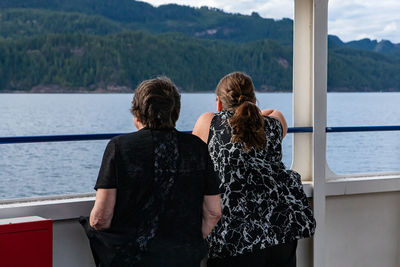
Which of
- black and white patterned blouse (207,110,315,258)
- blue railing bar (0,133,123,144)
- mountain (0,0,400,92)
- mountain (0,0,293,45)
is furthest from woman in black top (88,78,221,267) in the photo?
mountain (0,0,293,45)

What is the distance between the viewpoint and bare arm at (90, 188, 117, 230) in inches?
75.3

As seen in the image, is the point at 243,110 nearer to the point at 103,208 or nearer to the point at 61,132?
the point at 103,208

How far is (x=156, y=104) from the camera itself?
199 cm

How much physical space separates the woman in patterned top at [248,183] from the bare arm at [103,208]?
62 centimetres

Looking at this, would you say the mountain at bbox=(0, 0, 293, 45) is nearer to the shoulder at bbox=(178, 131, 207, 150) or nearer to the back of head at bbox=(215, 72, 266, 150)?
the back of head at bbox=(215, 72, 266, 150)

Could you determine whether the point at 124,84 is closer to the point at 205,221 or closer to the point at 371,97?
the point at 371,97

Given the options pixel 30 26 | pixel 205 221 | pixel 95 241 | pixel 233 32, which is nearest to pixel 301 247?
pixel 205 221

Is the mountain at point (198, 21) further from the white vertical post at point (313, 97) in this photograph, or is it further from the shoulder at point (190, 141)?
the shoulder at point (190, 141)

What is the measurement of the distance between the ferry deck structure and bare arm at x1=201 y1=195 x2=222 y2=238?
1.23 meters

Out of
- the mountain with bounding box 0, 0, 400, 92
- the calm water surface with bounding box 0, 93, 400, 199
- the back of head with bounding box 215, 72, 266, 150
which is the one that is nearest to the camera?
the back of head with bounding box 215, 72, 266, 150

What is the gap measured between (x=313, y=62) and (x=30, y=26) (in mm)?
→ 4825

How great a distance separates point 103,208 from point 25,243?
21.7 inches

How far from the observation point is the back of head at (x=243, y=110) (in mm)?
2383

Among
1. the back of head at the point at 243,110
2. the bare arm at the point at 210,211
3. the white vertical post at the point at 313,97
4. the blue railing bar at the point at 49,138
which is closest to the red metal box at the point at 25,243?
the blue railing bar at the point at 49,138
